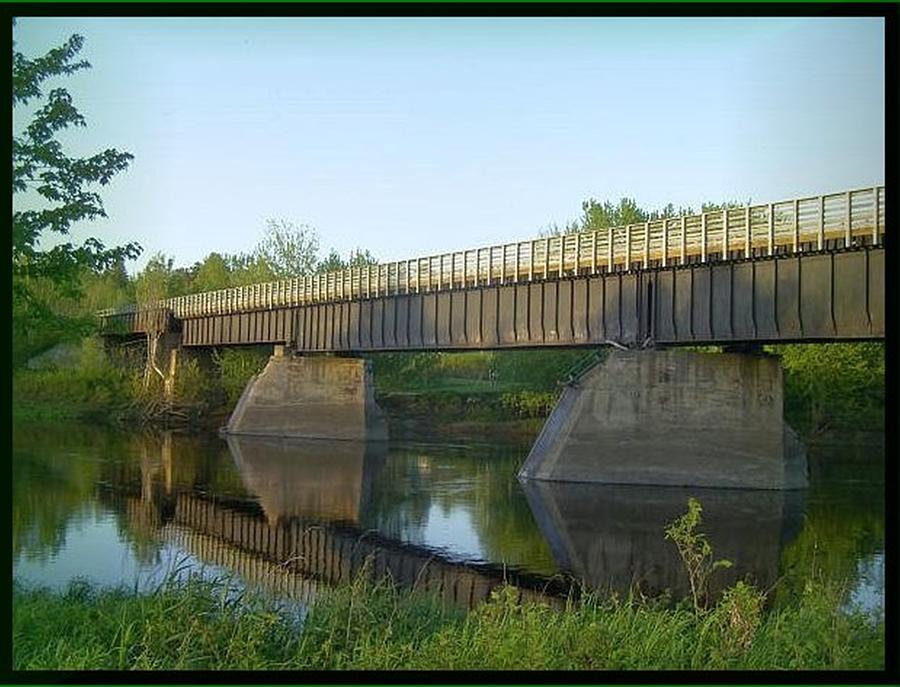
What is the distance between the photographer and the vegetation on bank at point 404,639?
986 centimetres

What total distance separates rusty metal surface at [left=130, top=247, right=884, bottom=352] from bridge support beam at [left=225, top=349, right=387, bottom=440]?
584 cm

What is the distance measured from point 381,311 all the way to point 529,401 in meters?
19.1

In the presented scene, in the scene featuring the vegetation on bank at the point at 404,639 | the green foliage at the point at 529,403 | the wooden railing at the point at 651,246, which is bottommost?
the vegetation on bank at the point at 404,639

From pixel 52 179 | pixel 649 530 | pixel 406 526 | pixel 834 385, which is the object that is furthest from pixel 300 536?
pixel 834 385

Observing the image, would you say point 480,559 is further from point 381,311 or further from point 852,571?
point 381,311

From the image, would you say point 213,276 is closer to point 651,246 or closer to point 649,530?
point 651,246

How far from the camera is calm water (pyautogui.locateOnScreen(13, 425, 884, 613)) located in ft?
70.3

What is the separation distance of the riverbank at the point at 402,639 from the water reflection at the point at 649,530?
8.50 m

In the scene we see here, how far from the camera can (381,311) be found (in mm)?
55812

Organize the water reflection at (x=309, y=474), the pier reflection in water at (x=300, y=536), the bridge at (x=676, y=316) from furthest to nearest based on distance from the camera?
the bridge at (x=676, y=316)
the water reflection at (x=309, y=474)
the pier reflection in water at (x=300, y=536)

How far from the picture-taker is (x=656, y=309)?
39.4 meters

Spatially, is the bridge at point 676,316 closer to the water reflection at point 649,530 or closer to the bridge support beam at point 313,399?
the water reflection at point 649,530

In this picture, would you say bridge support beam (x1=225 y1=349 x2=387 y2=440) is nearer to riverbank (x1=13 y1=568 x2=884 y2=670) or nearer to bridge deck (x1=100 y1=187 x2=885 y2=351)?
bridge deck (x1=100 y1=187 x2=885 y2=351)

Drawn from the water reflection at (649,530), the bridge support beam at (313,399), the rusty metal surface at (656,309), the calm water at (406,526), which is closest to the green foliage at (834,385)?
the calm water at (406,526)
